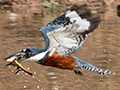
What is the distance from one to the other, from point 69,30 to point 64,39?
0.20 meters

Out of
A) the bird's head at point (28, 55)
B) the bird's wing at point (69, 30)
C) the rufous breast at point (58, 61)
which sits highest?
the bird's wing at point (69, 30)

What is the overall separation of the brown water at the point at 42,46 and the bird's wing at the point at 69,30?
1.48 metres

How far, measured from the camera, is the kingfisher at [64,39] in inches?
179

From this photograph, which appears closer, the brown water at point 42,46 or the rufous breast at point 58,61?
the rufous breast at point 58,61

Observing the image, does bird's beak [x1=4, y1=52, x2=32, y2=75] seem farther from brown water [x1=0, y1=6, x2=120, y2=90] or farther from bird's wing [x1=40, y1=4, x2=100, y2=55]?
brown water [x1=0, y1=6, x2=120, y2=90]

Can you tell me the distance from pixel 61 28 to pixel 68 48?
51cm

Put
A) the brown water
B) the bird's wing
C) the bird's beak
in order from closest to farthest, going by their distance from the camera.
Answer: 1. the bird's wing
2. the bird's beak
3. the brown water

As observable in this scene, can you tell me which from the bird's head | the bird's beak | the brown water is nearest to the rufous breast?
the bird's head

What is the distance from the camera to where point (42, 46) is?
8.62m

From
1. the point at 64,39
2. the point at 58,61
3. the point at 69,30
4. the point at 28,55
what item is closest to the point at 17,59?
the point at 28,55

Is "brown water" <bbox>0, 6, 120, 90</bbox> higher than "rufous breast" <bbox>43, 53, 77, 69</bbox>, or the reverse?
"rufous breast" <bbox>43, 53, 77, 69</bbox>

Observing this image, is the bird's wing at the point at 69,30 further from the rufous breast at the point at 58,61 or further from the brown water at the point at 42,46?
the brown water at the point at 42,46

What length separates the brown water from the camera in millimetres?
6281

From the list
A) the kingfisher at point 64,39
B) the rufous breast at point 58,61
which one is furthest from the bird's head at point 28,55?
the rufous breast at point 58,61
